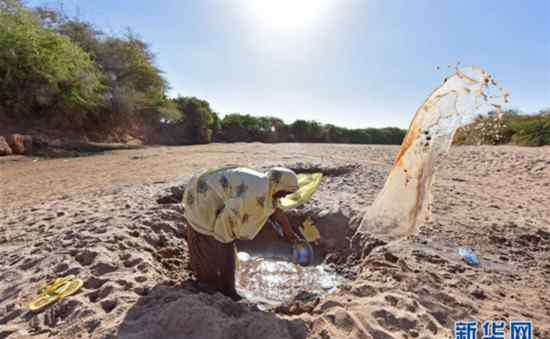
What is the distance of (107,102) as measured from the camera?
56.6 ft

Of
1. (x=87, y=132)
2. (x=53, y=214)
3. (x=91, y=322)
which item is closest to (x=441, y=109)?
(x=91, y=322)

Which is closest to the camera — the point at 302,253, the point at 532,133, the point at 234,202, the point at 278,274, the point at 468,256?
the point at 234,202

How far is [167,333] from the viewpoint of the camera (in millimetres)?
1696

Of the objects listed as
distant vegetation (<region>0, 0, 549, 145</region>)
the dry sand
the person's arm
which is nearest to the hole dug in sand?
the dry sand

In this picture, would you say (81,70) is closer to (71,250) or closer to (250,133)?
(71,250)

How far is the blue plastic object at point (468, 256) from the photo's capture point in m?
2.73

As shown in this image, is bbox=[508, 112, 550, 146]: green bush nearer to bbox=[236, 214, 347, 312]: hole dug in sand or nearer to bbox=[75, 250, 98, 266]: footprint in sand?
bbox=[236, 214, 347, 312]: hole dug in sand

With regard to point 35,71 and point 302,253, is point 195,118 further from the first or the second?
point 302,253

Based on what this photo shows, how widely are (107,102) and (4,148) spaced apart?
31.1 feet

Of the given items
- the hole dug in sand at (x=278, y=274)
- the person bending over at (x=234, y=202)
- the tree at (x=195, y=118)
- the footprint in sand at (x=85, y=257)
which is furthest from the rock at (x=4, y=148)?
the tree at (x=195, y=118)

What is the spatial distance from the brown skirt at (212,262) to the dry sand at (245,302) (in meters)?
0.16

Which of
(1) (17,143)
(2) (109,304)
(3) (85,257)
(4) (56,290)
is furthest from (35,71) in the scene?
(2) (109,304)

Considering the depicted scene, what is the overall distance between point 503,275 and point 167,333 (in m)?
2.88

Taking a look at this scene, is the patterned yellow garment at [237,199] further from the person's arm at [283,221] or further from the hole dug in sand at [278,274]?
the hole dug in sand at [278,274]
